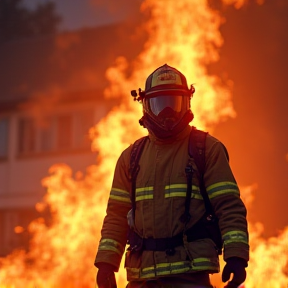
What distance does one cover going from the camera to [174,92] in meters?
4.93

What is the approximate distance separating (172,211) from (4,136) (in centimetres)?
2085

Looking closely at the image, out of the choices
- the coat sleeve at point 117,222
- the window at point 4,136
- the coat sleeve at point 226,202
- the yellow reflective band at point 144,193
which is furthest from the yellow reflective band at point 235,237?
the window at point 4,136

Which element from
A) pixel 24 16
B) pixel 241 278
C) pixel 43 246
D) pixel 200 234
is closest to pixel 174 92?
pixel 200 234

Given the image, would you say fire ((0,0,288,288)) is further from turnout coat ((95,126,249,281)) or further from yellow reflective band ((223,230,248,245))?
yellow reflective band ((223,230,248,245))

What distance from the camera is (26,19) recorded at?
5138cm

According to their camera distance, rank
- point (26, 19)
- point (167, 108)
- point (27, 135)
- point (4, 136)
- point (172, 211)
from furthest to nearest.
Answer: point (26, 19) < point (4, 136) < point (27, 135) < point (167, 108) < point (172, 211)

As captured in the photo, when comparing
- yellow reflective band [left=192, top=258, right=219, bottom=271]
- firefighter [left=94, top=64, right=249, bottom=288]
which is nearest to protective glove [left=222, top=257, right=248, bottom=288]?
firefighter [left=94, top=64, right=249, bottom=288]

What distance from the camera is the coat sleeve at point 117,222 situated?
4.86 m

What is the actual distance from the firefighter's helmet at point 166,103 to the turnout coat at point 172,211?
0.20ft

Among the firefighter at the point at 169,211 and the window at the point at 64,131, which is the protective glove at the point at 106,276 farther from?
the window at the point at 64,131

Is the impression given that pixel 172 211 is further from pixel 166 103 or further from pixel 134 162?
pixel 166 103

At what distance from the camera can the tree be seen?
164 ft

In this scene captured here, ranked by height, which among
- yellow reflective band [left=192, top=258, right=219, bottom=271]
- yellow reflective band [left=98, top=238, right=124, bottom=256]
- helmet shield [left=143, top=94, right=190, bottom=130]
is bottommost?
yellow reflective band [left=192, top=258, right=219, bottom=271]

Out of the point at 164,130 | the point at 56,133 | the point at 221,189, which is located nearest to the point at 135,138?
the point at 164,130
